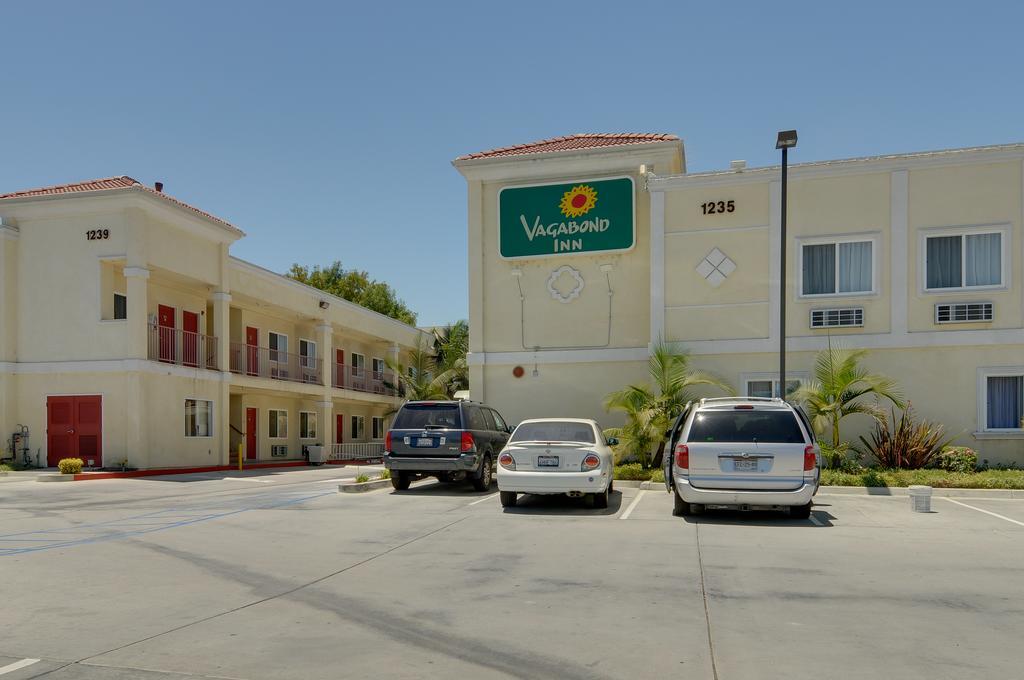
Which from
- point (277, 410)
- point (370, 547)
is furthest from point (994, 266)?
point (277, 410)

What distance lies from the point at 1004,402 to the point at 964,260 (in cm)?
333

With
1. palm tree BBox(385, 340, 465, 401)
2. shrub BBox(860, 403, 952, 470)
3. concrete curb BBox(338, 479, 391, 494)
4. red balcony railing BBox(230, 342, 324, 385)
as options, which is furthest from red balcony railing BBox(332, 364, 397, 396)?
shrub BBox(860, 403, 952, 470)

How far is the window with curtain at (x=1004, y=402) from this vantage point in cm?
1930

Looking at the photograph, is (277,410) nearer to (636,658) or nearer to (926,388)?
(926,388)

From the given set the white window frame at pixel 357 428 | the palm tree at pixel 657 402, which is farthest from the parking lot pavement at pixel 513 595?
the white window frame at pixel 357 428

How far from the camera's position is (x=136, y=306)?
24.2 m

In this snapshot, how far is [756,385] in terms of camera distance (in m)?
20.8

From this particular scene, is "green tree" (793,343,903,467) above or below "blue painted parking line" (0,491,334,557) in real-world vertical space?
above

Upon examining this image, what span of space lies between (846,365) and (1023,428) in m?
4.52

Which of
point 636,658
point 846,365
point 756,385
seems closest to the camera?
point 636,658

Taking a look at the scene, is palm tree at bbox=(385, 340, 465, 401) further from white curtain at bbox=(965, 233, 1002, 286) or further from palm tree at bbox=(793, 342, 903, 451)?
white curtain at bbox=(965, 233, 1002, 286)

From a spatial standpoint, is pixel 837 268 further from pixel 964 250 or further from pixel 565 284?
pixel 565 284

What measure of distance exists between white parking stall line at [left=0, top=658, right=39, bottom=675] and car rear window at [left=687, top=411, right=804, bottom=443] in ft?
29.9

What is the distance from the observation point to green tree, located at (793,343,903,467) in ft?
59.4
